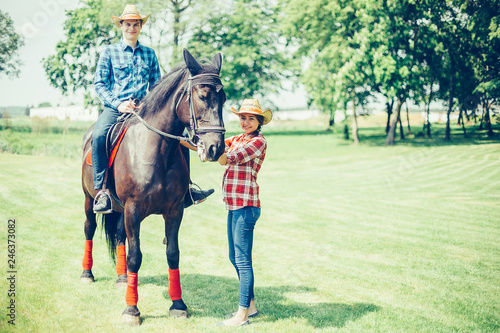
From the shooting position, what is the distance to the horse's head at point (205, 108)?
416 cm

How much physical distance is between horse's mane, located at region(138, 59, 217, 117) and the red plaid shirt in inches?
39.5

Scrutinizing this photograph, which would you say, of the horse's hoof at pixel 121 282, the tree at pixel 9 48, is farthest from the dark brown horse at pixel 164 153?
the tree at pixel 9 48

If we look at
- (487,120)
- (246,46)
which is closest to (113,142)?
(487,120)

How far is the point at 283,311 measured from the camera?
18.1 feet

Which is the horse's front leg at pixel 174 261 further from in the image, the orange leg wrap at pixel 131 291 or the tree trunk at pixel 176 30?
the tree trunk at pixel 176 30

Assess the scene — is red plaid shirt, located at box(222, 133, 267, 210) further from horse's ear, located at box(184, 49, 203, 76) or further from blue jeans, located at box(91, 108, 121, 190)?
blue jeans, located at box(91, 108, 121, 190)

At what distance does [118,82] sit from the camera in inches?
221

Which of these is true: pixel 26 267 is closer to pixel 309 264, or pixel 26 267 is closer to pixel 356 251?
pixel 309 264

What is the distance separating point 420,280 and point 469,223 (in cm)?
532

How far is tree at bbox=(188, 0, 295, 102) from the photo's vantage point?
37.7m

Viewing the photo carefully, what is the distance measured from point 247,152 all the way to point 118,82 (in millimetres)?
2265

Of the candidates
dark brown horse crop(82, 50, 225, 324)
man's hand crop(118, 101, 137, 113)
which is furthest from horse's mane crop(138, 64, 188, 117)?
man's hand crop(118, 101, 137, 113)

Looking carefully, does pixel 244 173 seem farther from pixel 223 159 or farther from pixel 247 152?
pixel 223 159

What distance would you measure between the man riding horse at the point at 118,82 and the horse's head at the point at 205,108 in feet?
4.01
